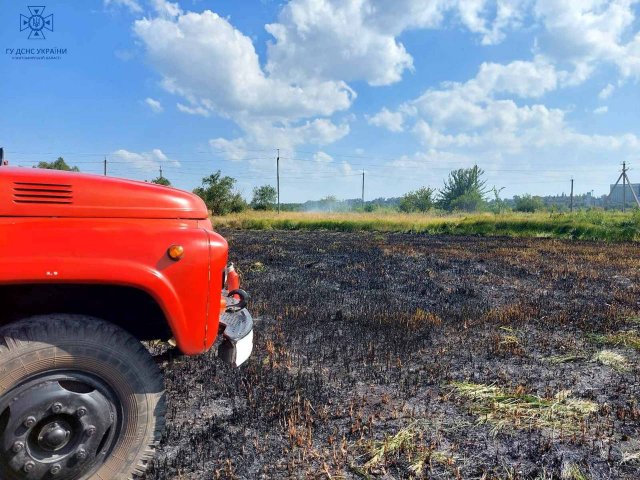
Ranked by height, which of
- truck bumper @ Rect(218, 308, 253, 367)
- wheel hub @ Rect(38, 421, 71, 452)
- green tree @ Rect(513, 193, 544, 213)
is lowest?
wheel hub @ Rect(38, 421, 71, 452)

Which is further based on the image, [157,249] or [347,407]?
[347,407]

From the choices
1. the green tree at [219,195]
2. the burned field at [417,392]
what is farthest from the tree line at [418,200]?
the burned field at [417,392]

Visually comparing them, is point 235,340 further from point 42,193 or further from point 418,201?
point 418,201

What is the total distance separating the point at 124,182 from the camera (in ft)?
7.90

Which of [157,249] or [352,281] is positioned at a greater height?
[157,249]

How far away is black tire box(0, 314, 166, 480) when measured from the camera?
198 centimetres

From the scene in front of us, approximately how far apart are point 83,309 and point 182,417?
132cm

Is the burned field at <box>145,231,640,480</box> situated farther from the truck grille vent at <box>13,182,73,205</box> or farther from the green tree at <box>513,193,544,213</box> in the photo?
the green tree at <box>513,193,544,213</box>

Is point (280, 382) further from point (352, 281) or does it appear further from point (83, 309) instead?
point (352, 281)

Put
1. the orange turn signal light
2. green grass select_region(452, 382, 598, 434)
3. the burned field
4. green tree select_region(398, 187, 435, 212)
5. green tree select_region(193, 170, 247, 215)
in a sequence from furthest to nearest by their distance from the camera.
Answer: green tree select_region(398, 187, 435, 212) → green tree select_region(193, 170, 247, 215) → green grass select_region(452, 382, 598, 434) → the burned field → the orange turn signal light

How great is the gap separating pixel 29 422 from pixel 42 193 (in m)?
1.08

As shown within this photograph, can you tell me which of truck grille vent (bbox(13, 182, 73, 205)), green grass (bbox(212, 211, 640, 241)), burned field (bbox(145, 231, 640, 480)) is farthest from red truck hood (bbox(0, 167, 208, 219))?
green grass (bbox(212, 211, 640, 241))

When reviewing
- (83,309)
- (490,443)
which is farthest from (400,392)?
(83,309)

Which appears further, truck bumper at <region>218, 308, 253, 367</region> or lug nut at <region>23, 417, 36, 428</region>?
truck bumper at <region>218, 308, 253, 367</region>
